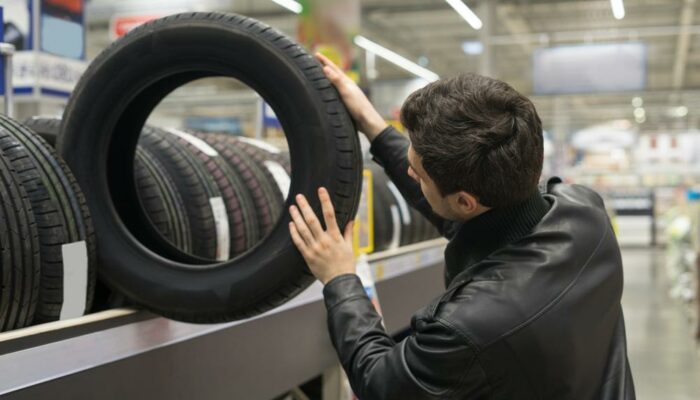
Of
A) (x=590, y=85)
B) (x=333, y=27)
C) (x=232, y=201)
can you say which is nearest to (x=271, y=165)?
(x=232, y=201)

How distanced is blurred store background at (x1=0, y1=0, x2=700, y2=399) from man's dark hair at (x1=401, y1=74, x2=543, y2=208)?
3.96 metres

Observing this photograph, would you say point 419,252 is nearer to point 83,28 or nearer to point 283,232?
point 283,232

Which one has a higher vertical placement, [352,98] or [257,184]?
[352,98]

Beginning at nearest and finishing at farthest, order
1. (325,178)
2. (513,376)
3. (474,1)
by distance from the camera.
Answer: (513,376) → (325,178) → (474,1)

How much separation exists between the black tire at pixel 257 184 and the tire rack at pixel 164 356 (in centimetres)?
28

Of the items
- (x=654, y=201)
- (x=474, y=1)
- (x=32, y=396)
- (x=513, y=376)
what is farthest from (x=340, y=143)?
(x=654, y=201)

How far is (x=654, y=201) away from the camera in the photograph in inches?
800

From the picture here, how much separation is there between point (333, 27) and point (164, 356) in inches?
247

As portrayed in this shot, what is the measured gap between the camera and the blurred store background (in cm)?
757

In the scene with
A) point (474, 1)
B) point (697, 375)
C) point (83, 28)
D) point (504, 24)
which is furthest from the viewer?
point (504, 24)

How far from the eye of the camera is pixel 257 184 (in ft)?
8.76

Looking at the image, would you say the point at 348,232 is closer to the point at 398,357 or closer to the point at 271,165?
the point at 398,357

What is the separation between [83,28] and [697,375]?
531 cm

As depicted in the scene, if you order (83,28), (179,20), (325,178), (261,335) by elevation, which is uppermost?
(83,28)
